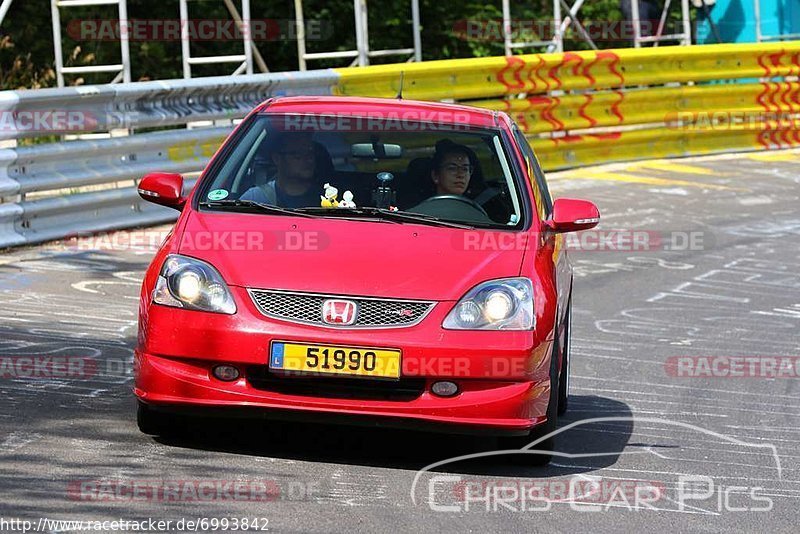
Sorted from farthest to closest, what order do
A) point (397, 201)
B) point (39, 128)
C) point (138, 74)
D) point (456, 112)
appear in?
point (138, 74)
point (39, 128)
point (456, 112)
point (397, 201)

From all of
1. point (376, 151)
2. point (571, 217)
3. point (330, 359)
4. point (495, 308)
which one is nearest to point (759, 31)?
point (376, 151)

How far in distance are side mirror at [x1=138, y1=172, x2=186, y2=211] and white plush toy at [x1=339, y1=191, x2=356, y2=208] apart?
2.50 ft

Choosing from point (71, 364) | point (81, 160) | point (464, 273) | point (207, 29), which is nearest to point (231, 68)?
point (207, 29)

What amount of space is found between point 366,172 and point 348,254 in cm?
106

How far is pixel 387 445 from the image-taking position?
6.88 metres

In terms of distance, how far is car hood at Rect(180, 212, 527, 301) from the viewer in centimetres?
636

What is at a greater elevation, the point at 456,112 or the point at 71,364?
the point at 456,112

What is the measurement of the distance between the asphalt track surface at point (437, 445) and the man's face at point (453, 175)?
120 centimetres

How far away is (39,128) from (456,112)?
556cm

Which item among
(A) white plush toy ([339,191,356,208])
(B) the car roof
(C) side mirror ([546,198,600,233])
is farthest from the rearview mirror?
(C) side mirror ([546,198,600,233])

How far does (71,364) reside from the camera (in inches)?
324

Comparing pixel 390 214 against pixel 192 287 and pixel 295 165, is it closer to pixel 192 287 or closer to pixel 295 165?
pixel 295 165

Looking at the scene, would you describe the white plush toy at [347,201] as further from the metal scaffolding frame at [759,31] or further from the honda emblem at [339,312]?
the metal scaffolding frame at [759,31]

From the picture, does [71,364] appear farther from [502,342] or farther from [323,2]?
[323,2]
